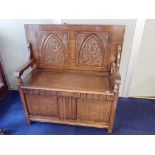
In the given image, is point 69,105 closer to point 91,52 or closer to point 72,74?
point 72,74

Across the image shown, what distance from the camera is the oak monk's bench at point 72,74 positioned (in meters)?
1.40

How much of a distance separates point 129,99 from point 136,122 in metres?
0.40

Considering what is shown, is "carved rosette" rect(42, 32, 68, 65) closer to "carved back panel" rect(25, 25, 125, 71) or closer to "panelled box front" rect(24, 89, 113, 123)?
Answer: "carved back panel" rect(25, 25, 125, 71)

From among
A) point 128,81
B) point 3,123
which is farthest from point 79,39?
point 3,123

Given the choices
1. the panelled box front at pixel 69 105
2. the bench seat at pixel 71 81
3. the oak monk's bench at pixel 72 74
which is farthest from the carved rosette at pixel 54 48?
the panelled box front at pixel 69 105

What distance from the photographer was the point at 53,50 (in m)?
1.61

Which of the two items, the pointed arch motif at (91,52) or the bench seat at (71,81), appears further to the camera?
the pointed arch motif at (91,52)

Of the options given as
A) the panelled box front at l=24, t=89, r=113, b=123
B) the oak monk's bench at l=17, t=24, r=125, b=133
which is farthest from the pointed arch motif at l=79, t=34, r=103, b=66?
the panelled box front at l=24, t=89, r=113, b=123

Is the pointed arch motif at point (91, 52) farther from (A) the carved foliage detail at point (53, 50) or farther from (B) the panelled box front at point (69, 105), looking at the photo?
(B) the panelled box front at point (69, 105)

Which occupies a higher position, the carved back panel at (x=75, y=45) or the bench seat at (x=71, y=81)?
the carved back panel at (x=75, y=45)

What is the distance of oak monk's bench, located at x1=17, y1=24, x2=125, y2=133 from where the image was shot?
140 centimetres
